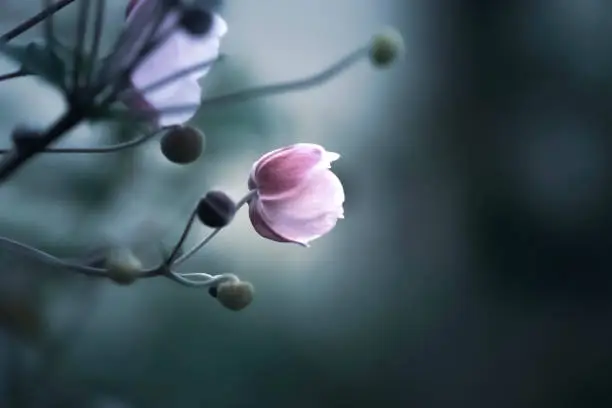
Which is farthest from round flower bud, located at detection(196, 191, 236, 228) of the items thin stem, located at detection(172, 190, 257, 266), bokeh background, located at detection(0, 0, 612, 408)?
bokeh background, located at detection(0, 0, 612, 408)

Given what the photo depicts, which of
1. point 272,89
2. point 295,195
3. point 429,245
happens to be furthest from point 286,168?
point 429,245

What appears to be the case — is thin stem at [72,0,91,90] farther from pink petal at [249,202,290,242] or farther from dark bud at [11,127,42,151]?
pink petal at [249,202,290,242]

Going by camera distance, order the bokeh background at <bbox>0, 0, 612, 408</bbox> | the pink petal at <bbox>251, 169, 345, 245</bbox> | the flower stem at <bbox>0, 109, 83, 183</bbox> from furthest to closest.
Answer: the bokeh background at <bbox>0, 0, 612, 408</bbox> < the pink petal at <bbox>251, 169, 345, 245</bbox> < the flower stem at <bbox>0, 109, 83, 183</bbox>

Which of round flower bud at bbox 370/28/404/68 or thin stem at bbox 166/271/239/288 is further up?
round flower bud at bbox 370/28/404/68

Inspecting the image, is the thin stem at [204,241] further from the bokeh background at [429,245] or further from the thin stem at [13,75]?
the bokeh background at [429,245]

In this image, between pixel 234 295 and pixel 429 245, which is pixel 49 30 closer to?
pixel 234 295

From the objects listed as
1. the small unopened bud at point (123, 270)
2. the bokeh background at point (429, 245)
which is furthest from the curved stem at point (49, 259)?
the bokeh background at point (429, 245)
